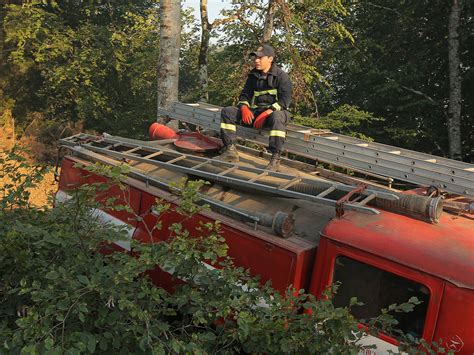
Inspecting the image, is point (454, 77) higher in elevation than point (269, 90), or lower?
higher

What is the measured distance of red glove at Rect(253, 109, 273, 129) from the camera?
545cm

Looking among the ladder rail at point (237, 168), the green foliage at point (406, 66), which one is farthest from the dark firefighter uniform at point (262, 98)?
the green foliage at point (406, 66)

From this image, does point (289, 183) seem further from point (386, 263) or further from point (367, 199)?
point (386, 263)

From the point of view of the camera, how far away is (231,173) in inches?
200

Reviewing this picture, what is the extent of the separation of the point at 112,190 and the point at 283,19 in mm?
7449

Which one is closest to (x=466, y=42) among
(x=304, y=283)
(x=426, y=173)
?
(x=426, y=173)

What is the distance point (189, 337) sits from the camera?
320 centimetres

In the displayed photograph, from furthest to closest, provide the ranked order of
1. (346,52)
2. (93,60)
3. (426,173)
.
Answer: (93,60) → (346,52) → (426,173)

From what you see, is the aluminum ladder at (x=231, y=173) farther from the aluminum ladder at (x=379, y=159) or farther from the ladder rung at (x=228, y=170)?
the aluminum ladder at (x=379, y=159)

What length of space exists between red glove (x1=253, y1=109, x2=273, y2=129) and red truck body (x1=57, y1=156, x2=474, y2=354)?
1.67 m

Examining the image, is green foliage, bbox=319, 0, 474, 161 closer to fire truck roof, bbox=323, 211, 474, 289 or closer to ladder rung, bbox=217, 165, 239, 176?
ladder rung, bbox=217, 165, 239, 176

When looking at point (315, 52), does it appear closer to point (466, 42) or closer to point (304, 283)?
point (466, 42)

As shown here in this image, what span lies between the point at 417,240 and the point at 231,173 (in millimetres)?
2345

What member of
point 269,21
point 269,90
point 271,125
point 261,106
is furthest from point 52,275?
point 269,21
